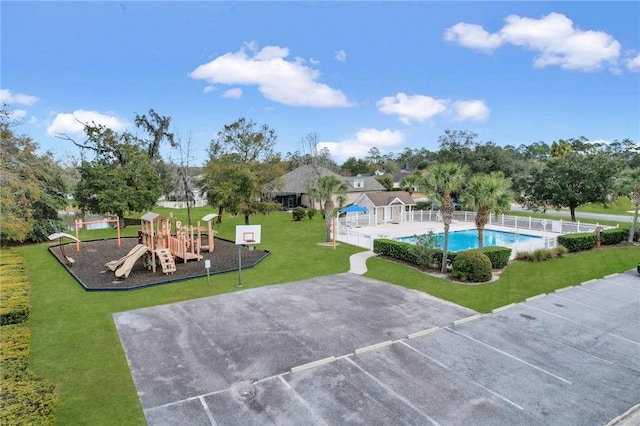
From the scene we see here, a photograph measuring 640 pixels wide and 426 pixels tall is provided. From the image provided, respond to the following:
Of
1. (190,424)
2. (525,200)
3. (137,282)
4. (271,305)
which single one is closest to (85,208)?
(137,282)

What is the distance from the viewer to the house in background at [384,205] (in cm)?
3544

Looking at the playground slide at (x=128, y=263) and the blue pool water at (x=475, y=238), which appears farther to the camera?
the blue pool water at (x=475, y=238)

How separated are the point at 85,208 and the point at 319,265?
25333 mm

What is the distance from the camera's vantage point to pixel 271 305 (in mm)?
13703

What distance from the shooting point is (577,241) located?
74.5 feet

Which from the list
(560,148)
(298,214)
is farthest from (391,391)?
(560,148)

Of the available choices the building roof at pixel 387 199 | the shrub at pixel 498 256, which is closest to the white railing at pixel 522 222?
the building roof at pixel 387 199

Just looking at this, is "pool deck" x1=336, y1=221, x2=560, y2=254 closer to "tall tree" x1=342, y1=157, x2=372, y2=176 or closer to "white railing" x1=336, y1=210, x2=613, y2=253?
"white railing" x1=336, y1=210, x2=613, y2=253

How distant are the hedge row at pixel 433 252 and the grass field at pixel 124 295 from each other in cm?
A: 65

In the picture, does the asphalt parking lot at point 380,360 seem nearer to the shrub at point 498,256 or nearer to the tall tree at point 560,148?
the shrub at point 498,256

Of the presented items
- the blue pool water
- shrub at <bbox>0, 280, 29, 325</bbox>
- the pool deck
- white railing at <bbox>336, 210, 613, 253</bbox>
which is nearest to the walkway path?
white railing at <bbox>336, 210, 613, 253</bbox>

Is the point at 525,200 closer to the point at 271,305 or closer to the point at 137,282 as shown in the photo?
the point at 271,305

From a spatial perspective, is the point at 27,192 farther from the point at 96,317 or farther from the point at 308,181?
the point at 308,181

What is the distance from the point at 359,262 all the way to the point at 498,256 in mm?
6980
